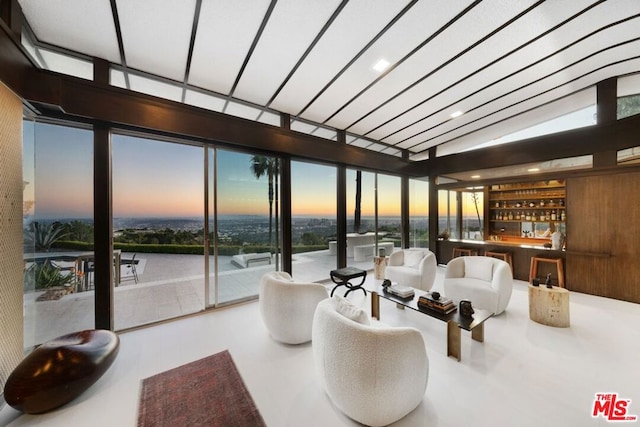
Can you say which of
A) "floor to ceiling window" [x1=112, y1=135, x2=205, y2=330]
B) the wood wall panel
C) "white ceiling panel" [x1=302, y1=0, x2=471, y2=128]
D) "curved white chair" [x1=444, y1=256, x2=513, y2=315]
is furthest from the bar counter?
"floor to ceiling window" [x1=112, y1=135, x2=205, y2=330]

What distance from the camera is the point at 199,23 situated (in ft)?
7.48

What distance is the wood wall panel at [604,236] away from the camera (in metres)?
3.68

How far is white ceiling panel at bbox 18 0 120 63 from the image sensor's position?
203 centimetres

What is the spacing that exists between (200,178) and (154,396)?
272 centimetres

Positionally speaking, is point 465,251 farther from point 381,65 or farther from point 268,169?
point 268,169

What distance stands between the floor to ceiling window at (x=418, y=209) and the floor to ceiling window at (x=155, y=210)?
18.0ft

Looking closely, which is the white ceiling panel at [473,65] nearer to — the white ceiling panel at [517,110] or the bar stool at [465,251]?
the white ceiling panel at [517,110]

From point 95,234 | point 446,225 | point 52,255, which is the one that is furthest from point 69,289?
point 446,225

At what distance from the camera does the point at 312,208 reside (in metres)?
4.95

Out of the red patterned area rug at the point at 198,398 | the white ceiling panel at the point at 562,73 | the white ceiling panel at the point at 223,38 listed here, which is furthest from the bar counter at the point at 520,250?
the white ceiling panel at the point at 223,38

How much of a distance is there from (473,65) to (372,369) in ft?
12.7

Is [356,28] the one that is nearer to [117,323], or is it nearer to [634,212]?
[117,323]

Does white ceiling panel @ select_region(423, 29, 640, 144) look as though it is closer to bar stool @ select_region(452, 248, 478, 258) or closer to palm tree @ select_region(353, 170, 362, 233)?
palm tree @ select_region(353, 170, 362, 233)

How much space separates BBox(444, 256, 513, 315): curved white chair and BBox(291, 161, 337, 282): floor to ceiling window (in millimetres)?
2451
